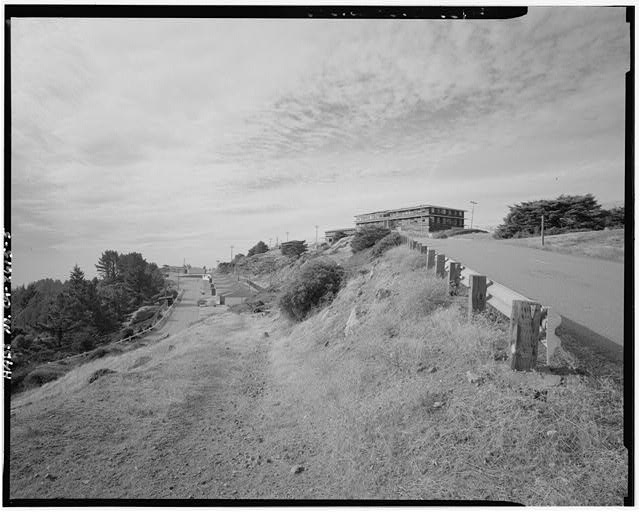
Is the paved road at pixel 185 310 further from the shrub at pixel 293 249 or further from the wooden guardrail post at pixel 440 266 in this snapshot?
the wooden guardrail post at pixel 440 266

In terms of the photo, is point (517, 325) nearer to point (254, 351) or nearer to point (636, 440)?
point (636, 440)

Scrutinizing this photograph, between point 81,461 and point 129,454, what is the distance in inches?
17.5

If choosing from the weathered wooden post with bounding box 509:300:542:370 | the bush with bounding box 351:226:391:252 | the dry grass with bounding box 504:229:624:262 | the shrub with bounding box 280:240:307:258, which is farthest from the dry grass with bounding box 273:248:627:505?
the shrub with bounding box 280:240:307:258

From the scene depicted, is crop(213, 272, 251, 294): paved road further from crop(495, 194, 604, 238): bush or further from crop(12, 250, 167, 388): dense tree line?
crop(495, 194, 604, 238): bush

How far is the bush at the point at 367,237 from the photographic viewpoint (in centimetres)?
1651

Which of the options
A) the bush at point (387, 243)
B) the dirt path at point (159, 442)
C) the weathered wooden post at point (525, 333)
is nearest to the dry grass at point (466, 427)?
the weathered wooden post at point (525, 333)

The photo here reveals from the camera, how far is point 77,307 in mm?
9352

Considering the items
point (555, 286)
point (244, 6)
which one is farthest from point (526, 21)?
point (555, 286)

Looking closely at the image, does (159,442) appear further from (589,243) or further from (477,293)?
(589,243)

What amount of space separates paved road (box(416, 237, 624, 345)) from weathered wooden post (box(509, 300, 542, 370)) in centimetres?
117

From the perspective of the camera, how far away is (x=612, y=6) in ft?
9.05

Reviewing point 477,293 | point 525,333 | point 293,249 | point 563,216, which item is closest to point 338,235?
point 293,249

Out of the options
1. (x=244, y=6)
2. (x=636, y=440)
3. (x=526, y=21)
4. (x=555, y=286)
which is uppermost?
(x=244, y=6)

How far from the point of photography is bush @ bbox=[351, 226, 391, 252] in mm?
16509
